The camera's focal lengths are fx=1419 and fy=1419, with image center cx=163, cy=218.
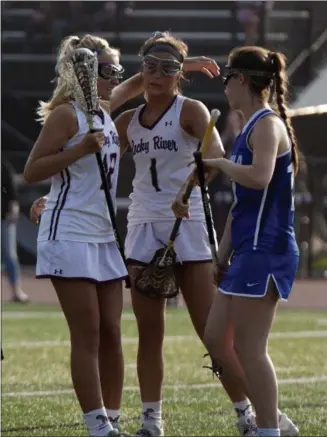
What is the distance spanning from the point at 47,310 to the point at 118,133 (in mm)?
9526

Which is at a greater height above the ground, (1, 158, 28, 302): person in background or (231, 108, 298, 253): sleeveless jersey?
(231, 108, 298, 253): sleeveless jersey

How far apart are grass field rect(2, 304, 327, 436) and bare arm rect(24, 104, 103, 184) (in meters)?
1.50

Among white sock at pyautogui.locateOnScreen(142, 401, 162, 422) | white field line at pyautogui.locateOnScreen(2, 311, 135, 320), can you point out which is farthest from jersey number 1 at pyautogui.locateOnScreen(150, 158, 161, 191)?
white field line at pyautogui.locateOnScreen(2, 311, 135, 320)

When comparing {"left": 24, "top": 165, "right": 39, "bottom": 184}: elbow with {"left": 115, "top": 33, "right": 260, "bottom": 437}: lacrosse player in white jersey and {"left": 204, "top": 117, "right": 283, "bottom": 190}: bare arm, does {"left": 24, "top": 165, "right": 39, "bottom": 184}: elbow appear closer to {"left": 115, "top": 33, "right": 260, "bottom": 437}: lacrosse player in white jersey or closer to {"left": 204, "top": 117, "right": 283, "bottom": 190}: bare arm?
{"left": 115, "top": 33, "right": 260, "bottom": 437}: lacrosse player in white jersey

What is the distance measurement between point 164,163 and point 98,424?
143 centimetres

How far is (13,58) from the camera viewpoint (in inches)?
973

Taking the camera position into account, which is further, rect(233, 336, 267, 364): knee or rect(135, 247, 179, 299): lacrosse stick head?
rect(135, 247, 179, 299): lacrosse stick head

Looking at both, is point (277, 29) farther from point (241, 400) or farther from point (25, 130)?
point (241, 400)

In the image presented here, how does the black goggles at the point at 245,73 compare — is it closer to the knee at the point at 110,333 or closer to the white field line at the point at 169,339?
the knee at the point at 110,333

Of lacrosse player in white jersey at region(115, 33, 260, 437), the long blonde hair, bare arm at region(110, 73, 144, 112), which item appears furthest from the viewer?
bare arm at region(110, 73, 144, 112)

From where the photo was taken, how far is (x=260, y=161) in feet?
20.2

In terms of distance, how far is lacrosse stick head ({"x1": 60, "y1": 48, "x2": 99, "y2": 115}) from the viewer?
6.79 m

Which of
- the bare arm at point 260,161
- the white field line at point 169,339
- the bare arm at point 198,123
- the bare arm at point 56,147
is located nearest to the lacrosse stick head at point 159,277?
the bare arm at point 198,123

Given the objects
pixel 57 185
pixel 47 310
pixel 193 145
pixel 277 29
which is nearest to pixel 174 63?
pixel 193 145
